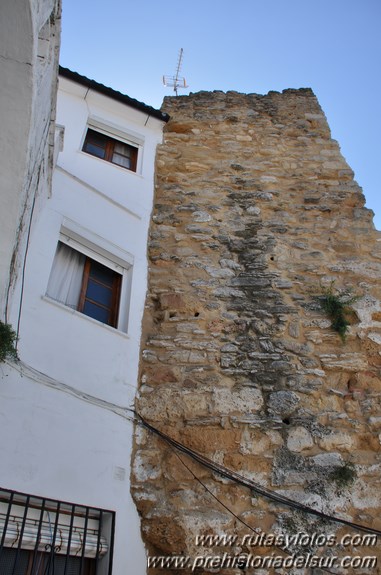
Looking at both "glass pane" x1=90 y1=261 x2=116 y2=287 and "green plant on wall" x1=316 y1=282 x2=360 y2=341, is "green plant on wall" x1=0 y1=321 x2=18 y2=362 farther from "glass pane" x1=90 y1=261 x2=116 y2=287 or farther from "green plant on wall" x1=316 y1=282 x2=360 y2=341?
"green plant on wall" x1=316 y1=282 x2=360 y2=341

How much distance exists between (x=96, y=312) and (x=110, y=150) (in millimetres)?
2828

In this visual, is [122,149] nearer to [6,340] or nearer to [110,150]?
[110,150]

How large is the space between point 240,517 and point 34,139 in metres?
3.22

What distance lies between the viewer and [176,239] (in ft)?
19.6

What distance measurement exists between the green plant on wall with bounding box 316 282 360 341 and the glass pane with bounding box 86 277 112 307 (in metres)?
2.22

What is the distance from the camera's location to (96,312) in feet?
16.4

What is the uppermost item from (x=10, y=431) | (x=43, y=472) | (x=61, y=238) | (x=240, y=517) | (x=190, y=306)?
(x=61, y=238)

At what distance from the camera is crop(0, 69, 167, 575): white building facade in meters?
3.49

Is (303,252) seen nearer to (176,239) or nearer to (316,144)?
(176,239)

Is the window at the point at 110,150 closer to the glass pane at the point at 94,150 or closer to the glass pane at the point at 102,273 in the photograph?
the glass pane at the point at 94,150

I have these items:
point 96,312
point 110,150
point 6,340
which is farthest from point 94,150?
point 6,340

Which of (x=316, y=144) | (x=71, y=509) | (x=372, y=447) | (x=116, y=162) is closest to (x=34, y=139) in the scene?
(x=71, y=509)

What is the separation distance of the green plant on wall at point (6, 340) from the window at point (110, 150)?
11.8 ft

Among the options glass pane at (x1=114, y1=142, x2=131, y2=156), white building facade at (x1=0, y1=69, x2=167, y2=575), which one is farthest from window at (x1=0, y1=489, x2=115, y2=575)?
glass pane at (x1=114, y1=142, x2=131, y2=156)
